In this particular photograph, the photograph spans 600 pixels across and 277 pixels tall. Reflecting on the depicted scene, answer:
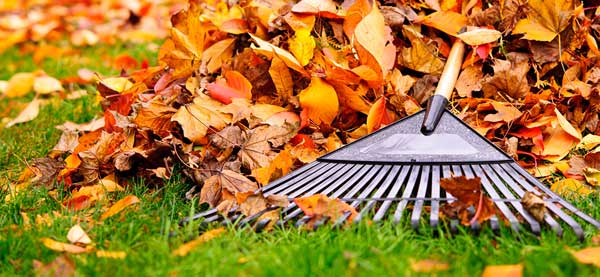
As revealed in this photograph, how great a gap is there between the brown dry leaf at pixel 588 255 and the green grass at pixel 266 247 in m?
0.01

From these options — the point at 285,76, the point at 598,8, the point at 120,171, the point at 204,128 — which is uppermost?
the point at 598,8

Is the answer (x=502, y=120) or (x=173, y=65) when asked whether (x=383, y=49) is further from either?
(x=173, y=65)

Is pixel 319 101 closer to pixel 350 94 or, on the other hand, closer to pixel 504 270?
pixel 350 94

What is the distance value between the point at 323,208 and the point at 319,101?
1.67ft

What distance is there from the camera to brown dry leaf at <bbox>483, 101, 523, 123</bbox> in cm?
214

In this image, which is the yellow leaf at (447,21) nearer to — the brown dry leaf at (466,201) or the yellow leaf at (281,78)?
the yellow leaf at (281,78)

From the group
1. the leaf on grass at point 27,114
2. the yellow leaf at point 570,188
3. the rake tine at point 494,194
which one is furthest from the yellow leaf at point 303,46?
the leaf on grass at point 27,114

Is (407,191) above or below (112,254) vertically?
above

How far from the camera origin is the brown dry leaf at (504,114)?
7.02 feet

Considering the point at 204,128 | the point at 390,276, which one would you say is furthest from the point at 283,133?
the point at 390,276

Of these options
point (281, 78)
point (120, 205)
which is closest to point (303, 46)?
point (281, 78)

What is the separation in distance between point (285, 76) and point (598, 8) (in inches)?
39.1

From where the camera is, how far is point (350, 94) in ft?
7.13

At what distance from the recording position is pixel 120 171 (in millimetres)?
2145
